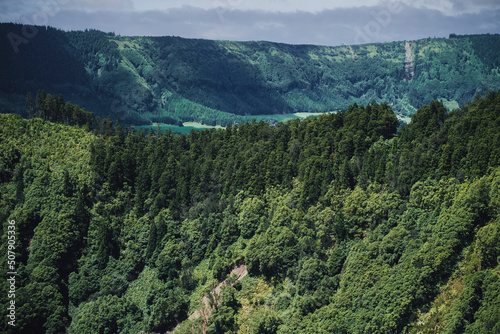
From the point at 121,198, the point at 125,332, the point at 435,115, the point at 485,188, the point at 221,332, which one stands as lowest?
the point at 125,332

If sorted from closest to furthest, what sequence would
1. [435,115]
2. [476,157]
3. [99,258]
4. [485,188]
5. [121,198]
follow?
[485,188]
[476,157]
[435,115]
[99,258]
[121,198]

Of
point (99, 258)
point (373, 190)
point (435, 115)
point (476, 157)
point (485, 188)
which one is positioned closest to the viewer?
point (485, 188)

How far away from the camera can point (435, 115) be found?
4966 inches

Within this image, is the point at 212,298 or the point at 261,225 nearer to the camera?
the point at 212,298

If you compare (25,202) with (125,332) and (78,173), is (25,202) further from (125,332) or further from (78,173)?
(125,332)

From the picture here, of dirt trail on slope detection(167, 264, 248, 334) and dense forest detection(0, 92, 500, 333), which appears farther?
dirt trail on slope detection(167, 264, 248, 334)

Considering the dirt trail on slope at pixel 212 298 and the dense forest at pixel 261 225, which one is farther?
the dirt trail on slope at pixel 212 298

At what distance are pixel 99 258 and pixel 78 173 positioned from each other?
90.8ft

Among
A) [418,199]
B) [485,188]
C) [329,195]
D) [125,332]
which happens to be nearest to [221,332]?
[125,332]

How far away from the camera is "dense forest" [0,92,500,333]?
→ 297 feet

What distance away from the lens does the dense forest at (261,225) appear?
90438 mm

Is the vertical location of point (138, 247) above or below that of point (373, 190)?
below

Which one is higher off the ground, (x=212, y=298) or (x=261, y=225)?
(x=261, y=225)

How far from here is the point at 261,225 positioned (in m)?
125
